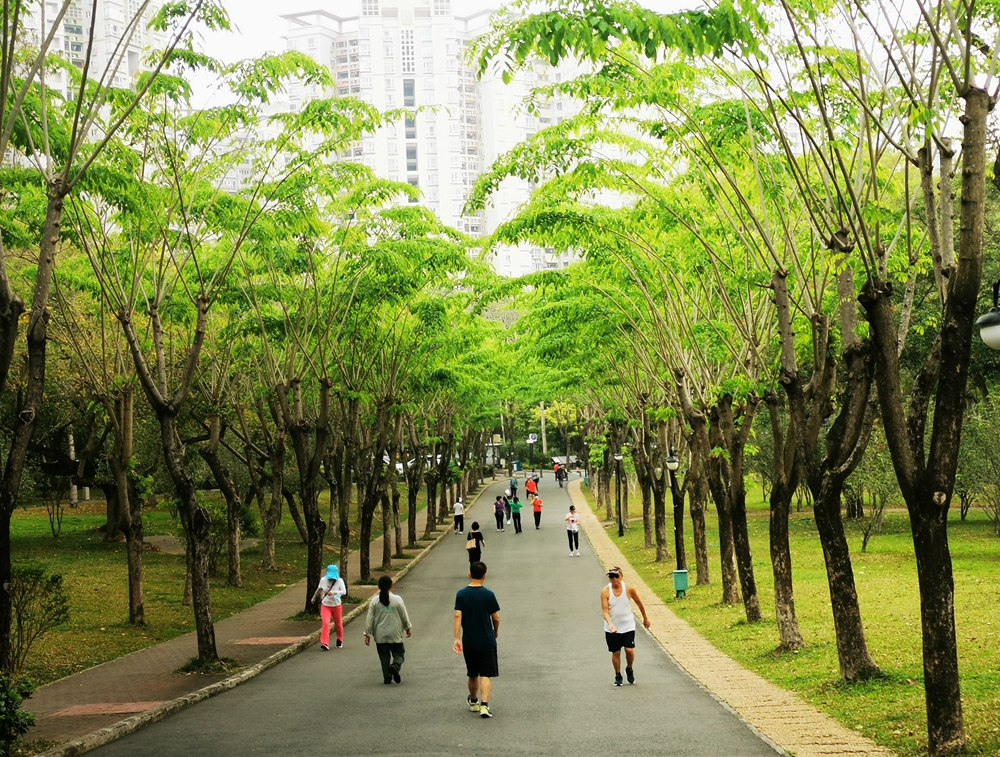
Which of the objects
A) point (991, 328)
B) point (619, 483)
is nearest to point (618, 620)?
point (991, 328)

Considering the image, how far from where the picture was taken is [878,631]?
15.5 m

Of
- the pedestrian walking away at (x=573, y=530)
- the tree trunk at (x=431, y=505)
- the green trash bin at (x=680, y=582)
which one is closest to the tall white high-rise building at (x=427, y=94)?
the tree trunk at (x=431, y=505)

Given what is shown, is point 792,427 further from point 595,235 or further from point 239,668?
point 239,668

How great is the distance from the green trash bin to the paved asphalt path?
297 centimetres

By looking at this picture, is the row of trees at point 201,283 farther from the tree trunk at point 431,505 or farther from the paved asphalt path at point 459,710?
the tree trunk at point 431,505

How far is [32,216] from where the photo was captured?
1581 centimetres

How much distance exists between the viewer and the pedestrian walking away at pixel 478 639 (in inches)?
411

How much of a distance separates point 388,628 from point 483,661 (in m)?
2.77

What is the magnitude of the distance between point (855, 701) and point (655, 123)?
7.25 m

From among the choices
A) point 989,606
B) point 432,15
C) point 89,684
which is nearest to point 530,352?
point 989,606

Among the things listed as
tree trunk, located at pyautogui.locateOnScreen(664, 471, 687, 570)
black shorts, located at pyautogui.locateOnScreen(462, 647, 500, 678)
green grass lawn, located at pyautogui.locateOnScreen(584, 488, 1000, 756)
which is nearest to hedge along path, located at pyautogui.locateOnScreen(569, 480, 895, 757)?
green grass lawn, located at pyautogui.locateOnScreen(584, 488, 1000, 756)

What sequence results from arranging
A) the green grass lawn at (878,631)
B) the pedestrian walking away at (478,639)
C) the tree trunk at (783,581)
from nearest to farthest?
the green grass lawn at (878,631), the pedestrian walking away at (478,639), the tree trunk at (783,581)

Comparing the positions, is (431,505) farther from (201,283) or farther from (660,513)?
(201,283)

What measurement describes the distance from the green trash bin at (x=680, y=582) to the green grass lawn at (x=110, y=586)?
9721mm
